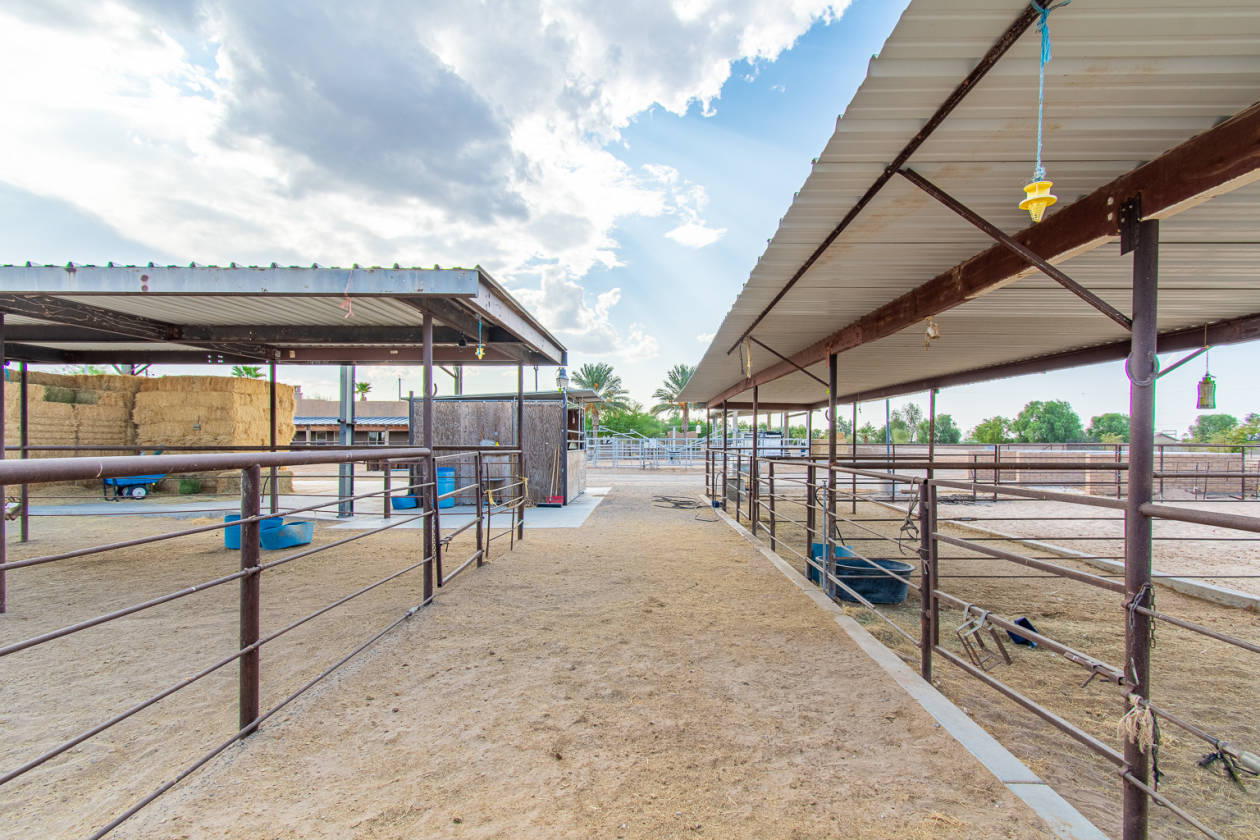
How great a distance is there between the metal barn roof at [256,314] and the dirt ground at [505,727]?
2.62 meters

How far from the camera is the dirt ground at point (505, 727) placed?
1.71 metres

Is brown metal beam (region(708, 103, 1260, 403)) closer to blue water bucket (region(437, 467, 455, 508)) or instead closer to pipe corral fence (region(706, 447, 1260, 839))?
pipe corral fence (region(706, 447, 1260, 839))

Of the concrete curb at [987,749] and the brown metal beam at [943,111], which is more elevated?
the brown metal beam at [943,111]

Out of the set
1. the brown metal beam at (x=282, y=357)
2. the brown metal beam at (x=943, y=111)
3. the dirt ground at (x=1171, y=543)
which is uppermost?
the brown metal beam at (x=943, y=111)

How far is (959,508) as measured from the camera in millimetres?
10992

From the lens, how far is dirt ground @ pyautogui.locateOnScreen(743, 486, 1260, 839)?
83.7 inches

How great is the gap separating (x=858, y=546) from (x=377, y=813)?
22.1 feet

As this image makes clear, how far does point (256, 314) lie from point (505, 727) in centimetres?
593

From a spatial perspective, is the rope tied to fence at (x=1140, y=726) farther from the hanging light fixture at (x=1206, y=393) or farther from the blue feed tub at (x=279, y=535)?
the blue feed tub at (x=279, y=535)

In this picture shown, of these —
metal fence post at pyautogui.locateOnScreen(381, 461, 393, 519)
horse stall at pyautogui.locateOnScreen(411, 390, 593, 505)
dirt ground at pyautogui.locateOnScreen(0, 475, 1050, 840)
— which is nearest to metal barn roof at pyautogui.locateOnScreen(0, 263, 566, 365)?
horse stall at pyautogui.locateOnScreen(411, 390, 593, 505)

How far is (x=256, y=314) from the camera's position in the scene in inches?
238

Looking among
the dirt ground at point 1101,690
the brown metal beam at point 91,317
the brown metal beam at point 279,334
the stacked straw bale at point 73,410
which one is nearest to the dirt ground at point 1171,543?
the dirt ground at point 1101,690

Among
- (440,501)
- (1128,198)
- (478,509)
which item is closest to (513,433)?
(440,501)

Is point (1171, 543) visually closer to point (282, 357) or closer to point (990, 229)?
point (990, 229)
